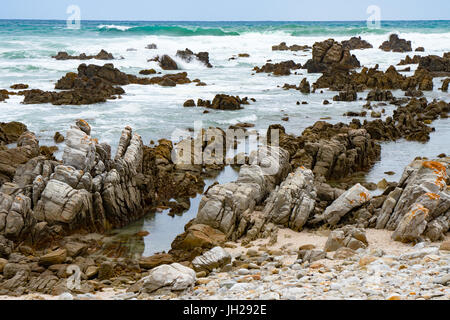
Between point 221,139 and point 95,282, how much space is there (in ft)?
42.7

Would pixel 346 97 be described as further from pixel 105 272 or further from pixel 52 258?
pixel 52 258

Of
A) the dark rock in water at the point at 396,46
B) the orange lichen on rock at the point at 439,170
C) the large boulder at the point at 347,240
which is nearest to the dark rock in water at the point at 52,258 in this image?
the large boulder at the point at 347,240

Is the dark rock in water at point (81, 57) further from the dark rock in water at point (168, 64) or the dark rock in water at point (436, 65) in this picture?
the dark rock in water at point (436, 65)

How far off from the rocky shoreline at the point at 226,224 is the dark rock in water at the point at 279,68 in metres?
31.3

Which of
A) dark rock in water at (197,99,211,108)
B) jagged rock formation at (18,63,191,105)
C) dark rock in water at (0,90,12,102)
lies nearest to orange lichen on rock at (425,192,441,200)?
dark rock in water at (197,99,211,108)

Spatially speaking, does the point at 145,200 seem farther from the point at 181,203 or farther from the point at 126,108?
the point at 126,108

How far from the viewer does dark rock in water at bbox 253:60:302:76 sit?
51700 millimetres

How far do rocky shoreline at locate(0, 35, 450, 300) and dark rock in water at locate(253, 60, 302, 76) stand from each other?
3127cm

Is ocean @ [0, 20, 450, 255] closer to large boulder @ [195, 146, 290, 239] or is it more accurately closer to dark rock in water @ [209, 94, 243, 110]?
dark rock in water @ [209, 94, 243, 110]

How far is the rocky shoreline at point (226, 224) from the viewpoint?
8.71m

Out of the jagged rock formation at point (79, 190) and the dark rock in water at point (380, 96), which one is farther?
the dark rock in water at point (380, 96)

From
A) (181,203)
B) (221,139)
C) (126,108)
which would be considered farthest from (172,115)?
(181,203)
